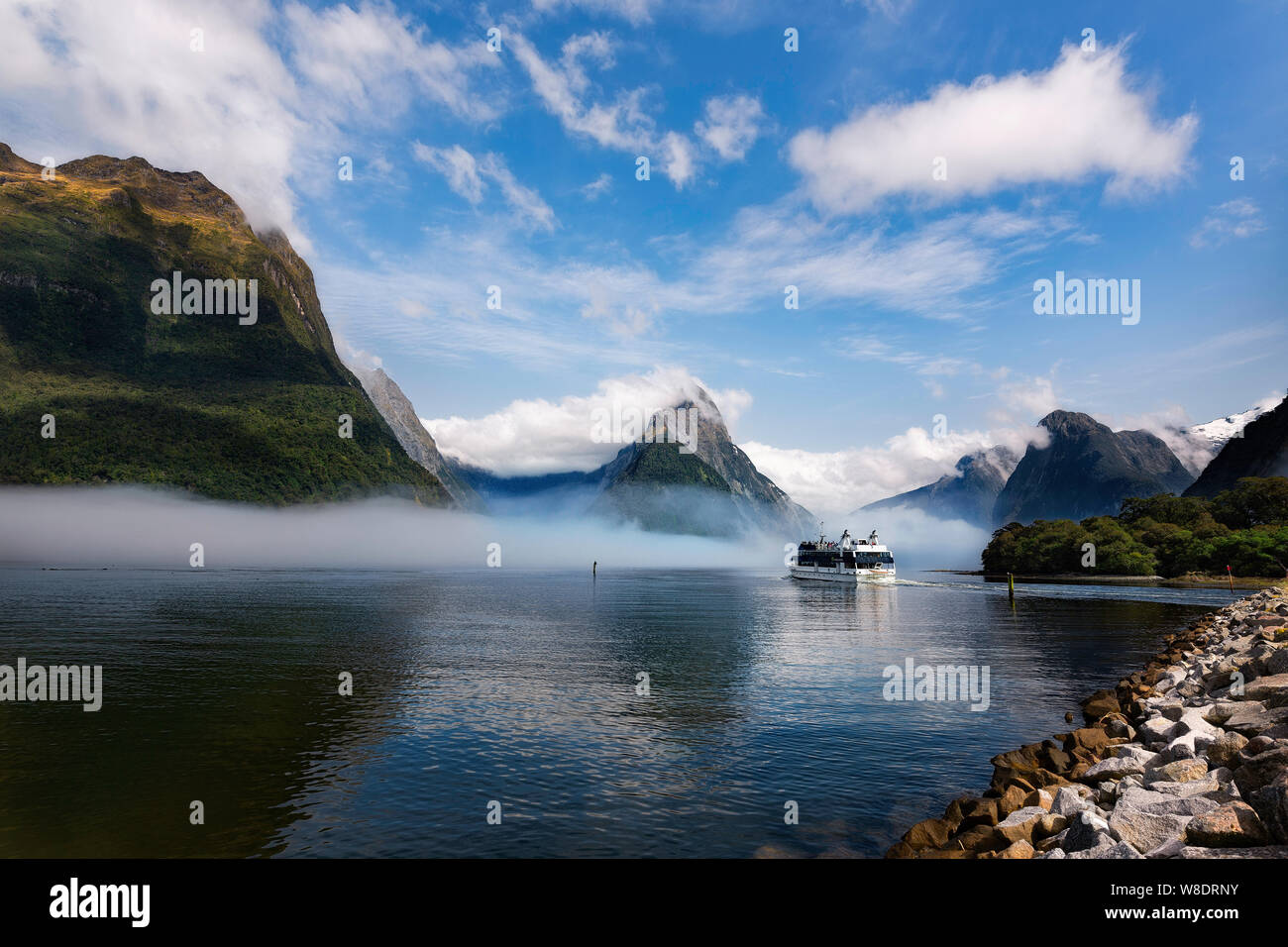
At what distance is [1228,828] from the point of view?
11.9 meters

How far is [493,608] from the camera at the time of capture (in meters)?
98.8

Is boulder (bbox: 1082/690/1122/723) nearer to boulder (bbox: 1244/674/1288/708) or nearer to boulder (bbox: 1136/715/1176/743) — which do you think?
boulder (bbox: 1244/674/1288/708)

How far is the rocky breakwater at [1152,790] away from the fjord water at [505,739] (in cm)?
225

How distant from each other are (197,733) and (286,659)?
69.7 ft

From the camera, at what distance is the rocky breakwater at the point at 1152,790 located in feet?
39.8

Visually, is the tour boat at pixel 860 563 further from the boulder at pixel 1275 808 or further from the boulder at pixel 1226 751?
the boulder at pixel 1275 808

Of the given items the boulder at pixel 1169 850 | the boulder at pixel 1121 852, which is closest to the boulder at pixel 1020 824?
the boulder at pixel 1121 852

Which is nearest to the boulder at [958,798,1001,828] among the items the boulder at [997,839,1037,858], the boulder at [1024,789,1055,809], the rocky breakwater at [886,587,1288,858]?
the rocky breakwater at [886,587,1288,858]

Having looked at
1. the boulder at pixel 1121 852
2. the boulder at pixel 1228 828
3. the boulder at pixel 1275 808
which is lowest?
the boulder at pixel 1121 852

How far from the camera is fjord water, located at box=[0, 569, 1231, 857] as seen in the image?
17.8 m

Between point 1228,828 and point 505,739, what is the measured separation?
2236cm

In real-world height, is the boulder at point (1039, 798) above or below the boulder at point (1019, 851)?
below
